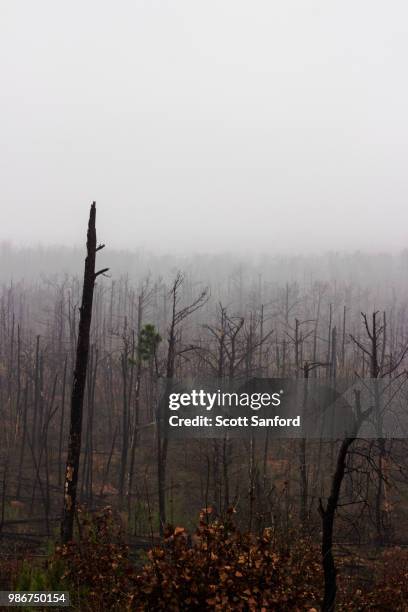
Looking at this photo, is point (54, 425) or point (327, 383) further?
point (327, 383)

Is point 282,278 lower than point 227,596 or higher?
higher

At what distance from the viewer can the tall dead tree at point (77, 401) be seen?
10.2 metres

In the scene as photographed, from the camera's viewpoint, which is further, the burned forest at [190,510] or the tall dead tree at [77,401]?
the tall dead tree at [77,401]

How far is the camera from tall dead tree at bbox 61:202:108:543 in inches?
400

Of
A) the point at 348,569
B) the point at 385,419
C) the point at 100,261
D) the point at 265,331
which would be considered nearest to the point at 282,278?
the point at 100,261

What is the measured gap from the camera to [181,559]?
4.92 metres

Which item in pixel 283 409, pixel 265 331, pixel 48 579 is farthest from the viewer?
pixel 265 331

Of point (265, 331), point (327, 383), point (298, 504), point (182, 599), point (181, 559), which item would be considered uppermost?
point (265, 331)

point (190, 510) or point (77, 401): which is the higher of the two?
point (77, 401)

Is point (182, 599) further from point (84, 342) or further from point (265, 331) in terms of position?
point (265, 331)

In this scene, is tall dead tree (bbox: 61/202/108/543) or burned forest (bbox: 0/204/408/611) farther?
tall dead tree (bbox: 61/202/108/543)

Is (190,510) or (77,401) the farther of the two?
(190,510)

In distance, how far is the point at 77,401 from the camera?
10734mm

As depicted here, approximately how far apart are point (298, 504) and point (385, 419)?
8084 mm
